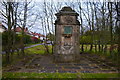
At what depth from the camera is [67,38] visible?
11.7 m

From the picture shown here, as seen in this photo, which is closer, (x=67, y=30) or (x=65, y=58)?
(x=65, y=58)

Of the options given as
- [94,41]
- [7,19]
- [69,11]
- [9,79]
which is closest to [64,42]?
[69,11]

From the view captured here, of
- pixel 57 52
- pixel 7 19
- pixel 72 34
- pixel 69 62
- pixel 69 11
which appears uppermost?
pixel 69 11

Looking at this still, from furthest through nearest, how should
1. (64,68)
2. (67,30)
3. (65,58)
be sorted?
(67,30), (65,58), (64,68)

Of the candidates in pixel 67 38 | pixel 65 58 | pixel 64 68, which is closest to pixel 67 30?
pixel 67 38

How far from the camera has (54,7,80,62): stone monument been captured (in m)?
11.6

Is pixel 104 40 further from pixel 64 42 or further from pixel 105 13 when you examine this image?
pixel 64 42

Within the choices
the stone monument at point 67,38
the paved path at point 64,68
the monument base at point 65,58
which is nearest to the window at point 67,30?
the stone monument at point 67,38

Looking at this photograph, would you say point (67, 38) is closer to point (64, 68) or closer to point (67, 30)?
point (67, 30)

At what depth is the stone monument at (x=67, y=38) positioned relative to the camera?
11586mm

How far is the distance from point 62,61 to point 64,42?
5.99ft

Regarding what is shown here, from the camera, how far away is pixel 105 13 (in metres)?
16.8

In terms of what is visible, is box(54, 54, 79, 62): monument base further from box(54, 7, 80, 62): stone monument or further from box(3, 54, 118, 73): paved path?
box(3, 54, 118, 73): paved path

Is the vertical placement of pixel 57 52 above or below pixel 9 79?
above
